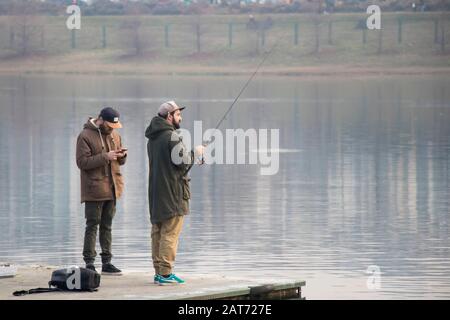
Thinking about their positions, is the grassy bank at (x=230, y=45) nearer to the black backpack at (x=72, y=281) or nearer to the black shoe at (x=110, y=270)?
the black shoe at (x=110, y=270)

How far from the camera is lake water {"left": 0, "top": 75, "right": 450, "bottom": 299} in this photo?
734 inches

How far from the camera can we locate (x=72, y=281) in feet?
46.0

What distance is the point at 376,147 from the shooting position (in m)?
36.5

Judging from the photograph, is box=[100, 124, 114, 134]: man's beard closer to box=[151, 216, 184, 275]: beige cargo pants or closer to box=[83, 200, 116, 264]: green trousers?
box=[83, 200, 116, 264]: green trousers

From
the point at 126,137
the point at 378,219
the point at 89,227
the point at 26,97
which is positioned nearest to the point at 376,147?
the point at 126,137

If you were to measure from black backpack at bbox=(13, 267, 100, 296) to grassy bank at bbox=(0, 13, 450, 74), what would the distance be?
6846cm

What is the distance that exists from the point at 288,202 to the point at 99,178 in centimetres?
1045

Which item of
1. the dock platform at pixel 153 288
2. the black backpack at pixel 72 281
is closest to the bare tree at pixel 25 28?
the dock platform at pixel 153 288

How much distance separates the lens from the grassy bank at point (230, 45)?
83.8m

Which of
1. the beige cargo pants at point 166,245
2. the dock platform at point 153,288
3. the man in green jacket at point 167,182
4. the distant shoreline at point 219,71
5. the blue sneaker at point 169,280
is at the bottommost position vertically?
the dock platform at point 153,288

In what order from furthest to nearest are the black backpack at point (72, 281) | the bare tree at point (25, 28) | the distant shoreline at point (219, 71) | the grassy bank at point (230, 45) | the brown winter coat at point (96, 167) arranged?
the bare tree at point (25, 28) < the grassy bank at point (230, 45) < the distant shoreline at point (219, 71) < the brown winter coat at point (96, 167) < the black backpack at point (72, 281)

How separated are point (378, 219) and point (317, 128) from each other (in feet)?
68.3

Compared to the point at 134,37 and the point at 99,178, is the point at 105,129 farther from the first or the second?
the point at 134,37

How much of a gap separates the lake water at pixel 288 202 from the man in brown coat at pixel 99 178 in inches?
103
